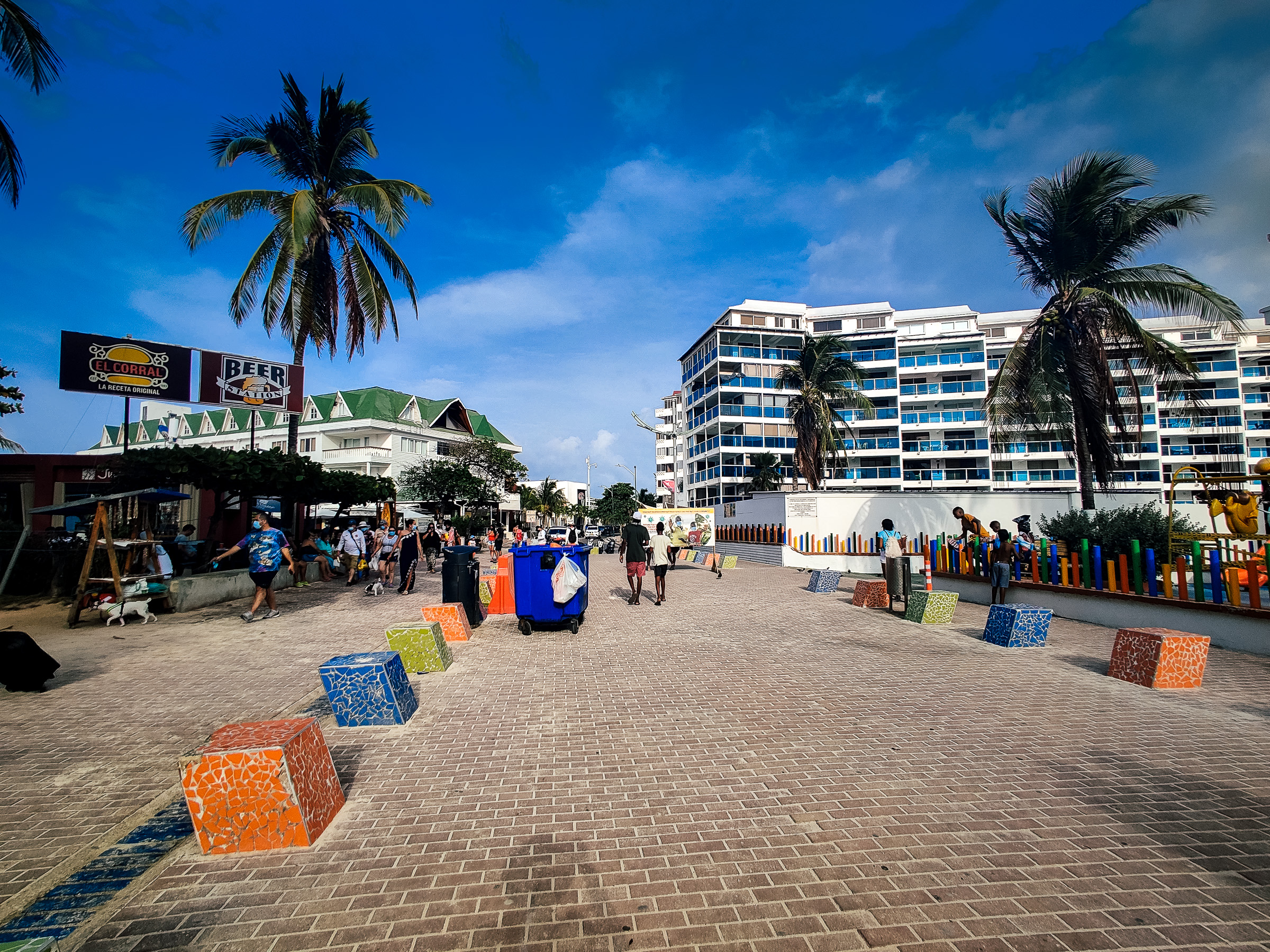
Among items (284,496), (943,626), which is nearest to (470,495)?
(284,496)

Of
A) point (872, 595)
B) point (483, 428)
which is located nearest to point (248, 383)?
point (872, 595)

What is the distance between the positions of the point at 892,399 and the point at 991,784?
164 feet

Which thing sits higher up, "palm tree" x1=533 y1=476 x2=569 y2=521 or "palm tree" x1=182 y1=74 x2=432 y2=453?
"palm tree" x1=182 y1=74 x2=432 y2=453

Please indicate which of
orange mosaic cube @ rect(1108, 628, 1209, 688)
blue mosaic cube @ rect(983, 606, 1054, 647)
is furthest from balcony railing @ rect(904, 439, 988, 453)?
orange mosaic cube @ rect(1108, 628, 1209, 688)

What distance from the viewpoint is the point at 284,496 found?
1616 centimetres

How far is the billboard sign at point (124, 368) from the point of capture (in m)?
15.2

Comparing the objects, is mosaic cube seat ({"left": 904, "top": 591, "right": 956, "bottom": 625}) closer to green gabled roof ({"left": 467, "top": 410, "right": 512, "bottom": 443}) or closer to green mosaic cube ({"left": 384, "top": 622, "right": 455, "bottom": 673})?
green mosaic cube ({"left": 384, "top": 622, "right": 455, "bottom": 673})

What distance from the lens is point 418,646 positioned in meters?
7.17

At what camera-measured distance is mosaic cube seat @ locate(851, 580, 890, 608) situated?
1204 cm

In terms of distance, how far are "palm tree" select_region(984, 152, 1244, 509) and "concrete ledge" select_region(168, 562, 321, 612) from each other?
64.8ft

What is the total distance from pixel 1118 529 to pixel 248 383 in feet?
79.0

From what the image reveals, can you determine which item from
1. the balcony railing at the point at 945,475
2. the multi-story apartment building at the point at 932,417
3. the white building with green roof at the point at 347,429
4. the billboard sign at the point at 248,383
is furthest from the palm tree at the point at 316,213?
the balcony railing at the point at 945,475

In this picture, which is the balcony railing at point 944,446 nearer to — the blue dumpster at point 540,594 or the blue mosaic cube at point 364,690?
the blue dumpster at point 540,594

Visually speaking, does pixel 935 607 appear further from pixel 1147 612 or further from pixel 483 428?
pixel 483 428
